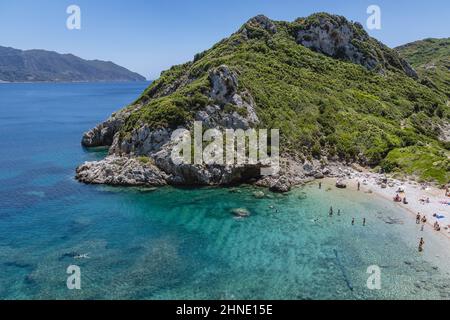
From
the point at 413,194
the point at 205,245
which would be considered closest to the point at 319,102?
the point at 413,194

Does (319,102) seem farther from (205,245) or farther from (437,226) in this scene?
(205,245)

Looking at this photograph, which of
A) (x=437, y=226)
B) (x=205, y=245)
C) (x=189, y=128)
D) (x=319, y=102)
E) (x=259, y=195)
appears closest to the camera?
(x=205, y=245)

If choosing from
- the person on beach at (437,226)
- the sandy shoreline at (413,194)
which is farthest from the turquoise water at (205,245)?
the sandy shoreline at (413,194)

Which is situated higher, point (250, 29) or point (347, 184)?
point (250, 29)

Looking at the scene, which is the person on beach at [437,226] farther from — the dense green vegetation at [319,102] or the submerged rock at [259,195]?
the submerged rock at [259,195]

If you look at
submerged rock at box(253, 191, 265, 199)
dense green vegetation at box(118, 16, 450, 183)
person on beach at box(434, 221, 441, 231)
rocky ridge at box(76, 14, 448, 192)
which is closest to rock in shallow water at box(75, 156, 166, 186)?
rocky ridge at box(76, 14, 448, 192)
